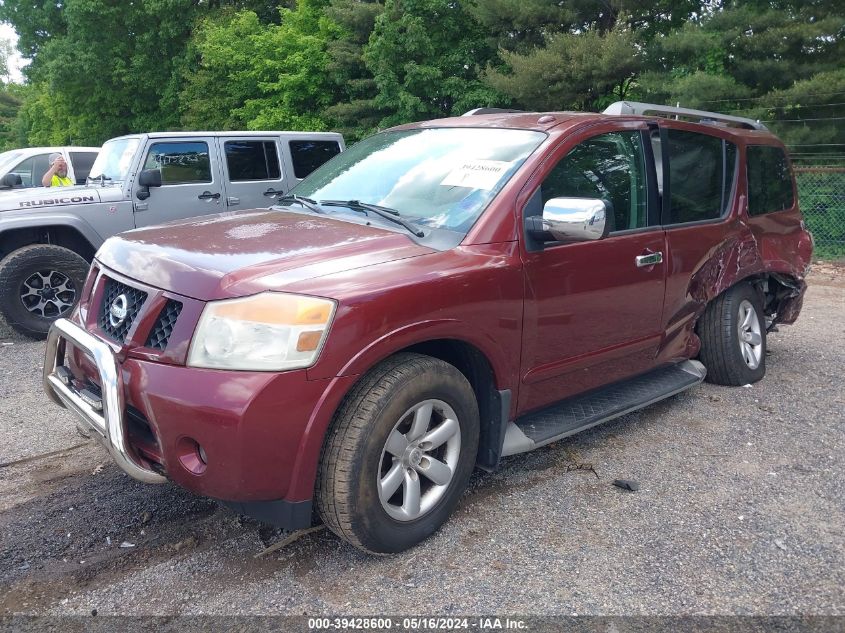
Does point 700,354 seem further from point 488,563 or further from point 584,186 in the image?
point 488,563

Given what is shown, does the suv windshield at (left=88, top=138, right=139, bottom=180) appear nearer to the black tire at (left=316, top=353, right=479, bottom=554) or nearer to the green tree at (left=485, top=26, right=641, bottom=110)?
the black tire at (left=316, top=353, right=479, bottom=554)

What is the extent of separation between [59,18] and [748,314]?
1354 inches

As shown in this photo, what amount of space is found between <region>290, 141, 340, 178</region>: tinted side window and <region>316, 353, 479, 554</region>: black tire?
6.26m

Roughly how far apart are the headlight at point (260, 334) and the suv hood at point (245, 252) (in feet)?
0.21

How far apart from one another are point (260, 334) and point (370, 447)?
595mm

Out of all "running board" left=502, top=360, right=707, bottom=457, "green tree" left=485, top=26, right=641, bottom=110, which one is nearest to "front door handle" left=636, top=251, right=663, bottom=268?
"running board" left=502, top=360, right=707, bottom=457

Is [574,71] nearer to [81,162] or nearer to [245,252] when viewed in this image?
[81,162]

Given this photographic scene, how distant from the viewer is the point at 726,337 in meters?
4.78

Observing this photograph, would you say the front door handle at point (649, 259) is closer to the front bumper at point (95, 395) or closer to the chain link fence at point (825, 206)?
the front bumper at point (95, 395)

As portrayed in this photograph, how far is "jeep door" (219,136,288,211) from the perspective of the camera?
7992 millimetres

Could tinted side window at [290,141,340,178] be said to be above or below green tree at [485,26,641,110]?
below

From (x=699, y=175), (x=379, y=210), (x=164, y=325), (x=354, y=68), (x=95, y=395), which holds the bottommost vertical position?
(x=95, y=395)

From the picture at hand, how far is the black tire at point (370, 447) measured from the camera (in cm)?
263

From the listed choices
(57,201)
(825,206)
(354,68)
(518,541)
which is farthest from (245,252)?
(354,68)
